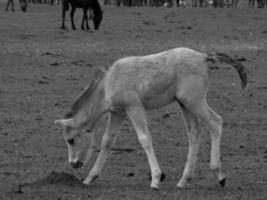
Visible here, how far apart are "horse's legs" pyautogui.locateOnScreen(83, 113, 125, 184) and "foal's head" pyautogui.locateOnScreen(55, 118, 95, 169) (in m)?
0.16

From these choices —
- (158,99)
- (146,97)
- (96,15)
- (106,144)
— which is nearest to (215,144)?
(158,99)

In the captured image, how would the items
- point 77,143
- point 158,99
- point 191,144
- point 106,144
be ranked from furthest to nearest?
point 106,144
point 191,144
point 77,143
point 158,99

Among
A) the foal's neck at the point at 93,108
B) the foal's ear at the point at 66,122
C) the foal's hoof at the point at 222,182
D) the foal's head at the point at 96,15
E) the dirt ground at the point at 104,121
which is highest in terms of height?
the foal's neck at the point at 93,108

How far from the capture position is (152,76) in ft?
30.0

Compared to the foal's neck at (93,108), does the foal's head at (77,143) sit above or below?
below

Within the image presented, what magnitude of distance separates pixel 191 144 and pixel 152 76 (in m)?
0.88

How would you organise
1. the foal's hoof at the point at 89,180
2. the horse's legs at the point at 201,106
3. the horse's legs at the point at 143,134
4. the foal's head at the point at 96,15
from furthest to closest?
the foal's head at the point at 96,15 < the foal's hoof at the point at 89,180 < the horse's legs at the point at 201,106 < the horse's legs at the point at 143,134

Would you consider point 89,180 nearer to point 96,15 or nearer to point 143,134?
point 143,134

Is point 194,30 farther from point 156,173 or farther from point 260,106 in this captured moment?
point 156,173

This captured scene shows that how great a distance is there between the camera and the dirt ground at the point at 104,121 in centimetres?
915

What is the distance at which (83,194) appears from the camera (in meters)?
8.83

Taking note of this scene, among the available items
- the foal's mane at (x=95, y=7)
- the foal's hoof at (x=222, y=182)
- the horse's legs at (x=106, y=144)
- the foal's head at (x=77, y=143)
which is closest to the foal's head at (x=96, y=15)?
the foal's mane at (x=95, y=7)

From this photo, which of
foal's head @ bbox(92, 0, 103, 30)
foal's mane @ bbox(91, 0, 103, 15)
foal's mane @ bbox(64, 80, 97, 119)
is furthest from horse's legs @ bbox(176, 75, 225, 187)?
foal's mane @ bbox(91, 0, 103, 15)

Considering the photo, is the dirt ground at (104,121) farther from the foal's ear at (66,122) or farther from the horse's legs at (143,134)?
the foal's ear at (66,122)
